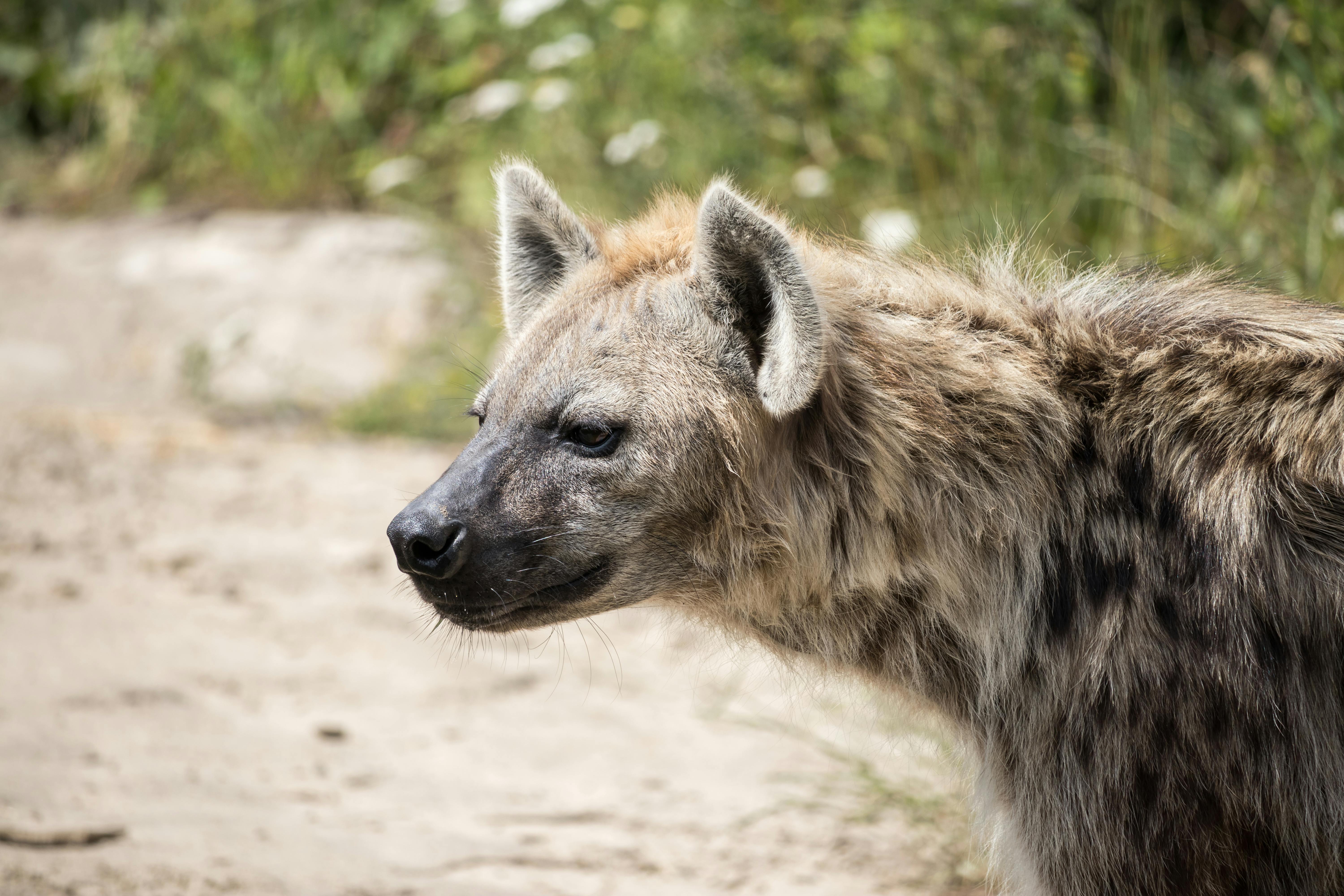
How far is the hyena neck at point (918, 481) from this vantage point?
6.52 feet

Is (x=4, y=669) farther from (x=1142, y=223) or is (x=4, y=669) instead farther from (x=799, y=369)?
(x=1142, y=223)

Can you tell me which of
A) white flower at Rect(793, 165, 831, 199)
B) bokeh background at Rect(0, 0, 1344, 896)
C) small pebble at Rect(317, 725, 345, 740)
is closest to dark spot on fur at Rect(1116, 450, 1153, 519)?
bokeh background at Rect(0, 0, 1344, 896)

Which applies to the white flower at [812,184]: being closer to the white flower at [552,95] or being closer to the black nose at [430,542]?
the white flower at [552,95]

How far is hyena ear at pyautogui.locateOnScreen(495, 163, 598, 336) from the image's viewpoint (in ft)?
7.87

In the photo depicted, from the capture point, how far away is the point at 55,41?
8461 millimetres

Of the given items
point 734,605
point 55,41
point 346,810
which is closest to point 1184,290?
point 734,605

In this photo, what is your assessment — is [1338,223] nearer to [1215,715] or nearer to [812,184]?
[812,184]

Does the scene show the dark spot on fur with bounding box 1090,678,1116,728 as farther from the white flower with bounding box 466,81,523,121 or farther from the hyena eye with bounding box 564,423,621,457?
the white flower with bounding box 466,81,523,121

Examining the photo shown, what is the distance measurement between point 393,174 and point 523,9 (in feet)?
5.92

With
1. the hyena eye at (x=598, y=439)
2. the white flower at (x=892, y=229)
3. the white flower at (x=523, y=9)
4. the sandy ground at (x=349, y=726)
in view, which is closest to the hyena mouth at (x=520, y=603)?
the hyena eye at (x=598, y=439)

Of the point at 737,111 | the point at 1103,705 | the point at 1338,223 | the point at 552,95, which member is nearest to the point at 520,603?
the point at 1103,705

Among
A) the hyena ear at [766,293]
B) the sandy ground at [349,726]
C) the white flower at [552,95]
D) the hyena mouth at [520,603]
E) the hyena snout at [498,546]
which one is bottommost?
the sandy ground at [349,726]

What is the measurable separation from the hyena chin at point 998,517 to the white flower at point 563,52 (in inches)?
151

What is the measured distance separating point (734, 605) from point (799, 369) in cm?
47
